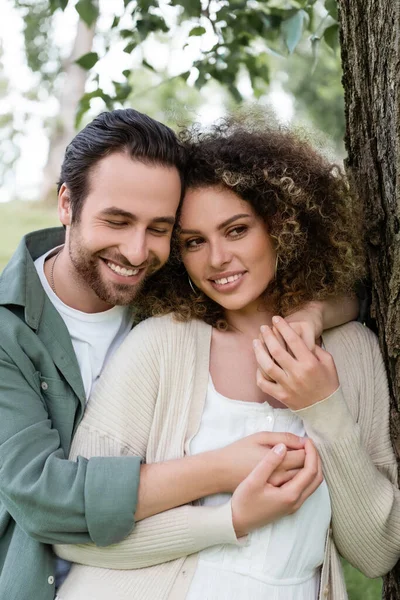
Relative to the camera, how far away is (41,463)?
197 centimetres

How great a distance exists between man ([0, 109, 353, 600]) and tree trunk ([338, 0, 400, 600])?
19.2 inches

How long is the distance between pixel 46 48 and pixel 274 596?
616 inches

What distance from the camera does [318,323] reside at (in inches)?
89.1

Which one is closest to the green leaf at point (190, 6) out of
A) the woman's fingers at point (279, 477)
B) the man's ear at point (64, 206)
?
the man's ear at point (64, 206)

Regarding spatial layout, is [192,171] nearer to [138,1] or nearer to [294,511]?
[294,511]

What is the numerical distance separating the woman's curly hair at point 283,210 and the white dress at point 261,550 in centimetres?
39

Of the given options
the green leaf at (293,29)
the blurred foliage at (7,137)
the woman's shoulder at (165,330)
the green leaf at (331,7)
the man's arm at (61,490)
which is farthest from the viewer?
the blurred foliage at (7,137)

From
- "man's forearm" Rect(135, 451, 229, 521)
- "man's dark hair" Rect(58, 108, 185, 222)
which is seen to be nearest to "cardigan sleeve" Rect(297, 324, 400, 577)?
"man's forearm" Rect(135, 451, 229, 521)

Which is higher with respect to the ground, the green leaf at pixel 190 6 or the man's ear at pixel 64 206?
the green leaf at pixel 190 6

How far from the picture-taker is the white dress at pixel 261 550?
198 centimetres

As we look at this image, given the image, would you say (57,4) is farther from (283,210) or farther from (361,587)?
(361,587)

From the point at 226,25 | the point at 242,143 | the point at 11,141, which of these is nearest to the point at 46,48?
the point at 11,141

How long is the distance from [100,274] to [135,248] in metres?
0.18

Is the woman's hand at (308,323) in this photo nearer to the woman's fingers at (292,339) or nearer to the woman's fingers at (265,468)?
the woman's fingers at (292,339)
